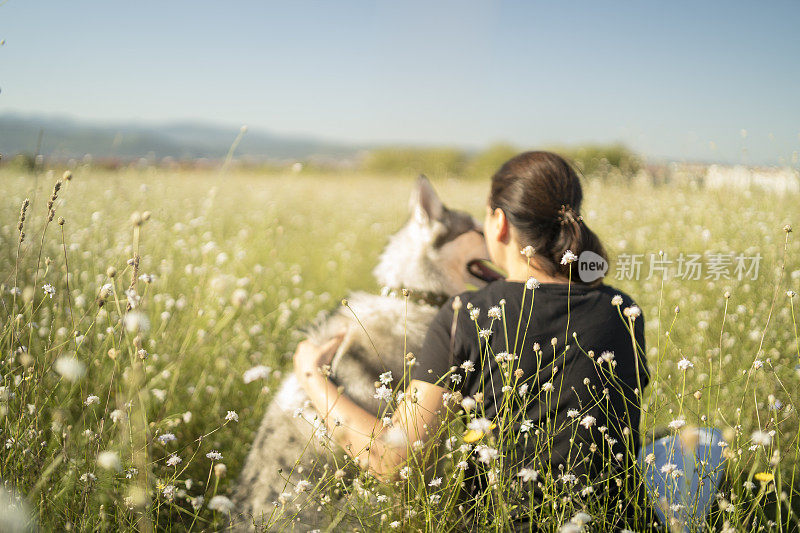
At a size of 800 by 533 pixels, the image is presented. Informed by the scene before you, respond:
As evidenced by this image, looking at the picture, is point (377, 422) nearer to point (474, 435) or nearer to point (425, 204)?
point (474, 435)

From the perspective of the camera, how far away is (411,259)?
253 cm

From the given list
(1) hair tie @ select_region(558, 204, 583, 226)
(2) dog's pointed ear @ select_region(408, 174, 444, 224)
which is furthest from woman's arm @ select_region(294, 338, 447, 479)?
(2) dog's pointed ear @ select_region(408, 174, 444, 224)

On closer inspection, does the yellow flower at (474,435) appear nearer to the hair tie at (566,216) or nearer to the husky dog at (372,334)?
the husky dog at (372,334)

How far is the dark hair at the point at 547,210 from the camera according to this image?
191 cm

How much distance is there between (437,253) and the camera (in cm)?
252

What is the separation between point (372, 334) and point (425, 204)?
0.74m

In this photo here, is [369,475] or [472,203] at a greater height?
[472,203]

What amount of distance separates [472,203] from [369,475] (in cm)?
848

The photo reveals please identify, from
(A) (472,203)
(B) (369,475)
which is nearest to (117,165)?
(B) (369,475)

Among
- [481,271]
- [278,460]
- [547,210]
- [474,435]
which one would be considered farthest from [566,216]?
[278,460]

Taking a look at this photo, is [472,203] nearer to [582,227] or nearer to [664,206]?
[664,206]

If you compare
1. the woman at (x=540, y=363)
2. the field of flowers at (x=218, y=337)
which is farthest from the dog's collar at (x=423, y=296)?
the field of flowers at (x=218, y=337)

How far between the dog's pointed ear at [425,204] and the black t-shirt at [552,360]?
713 mm

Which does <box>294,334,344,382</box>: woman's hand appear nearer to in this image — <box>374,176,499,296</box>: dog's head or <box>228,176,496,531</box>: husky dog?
<box>228,176,496,531</box>: husky dog
